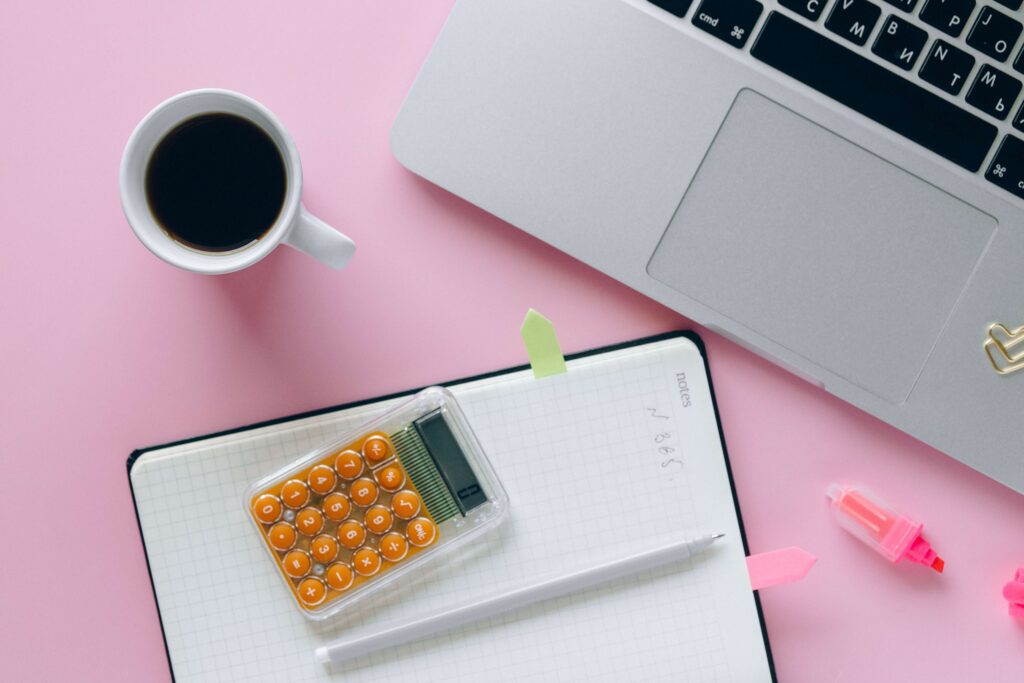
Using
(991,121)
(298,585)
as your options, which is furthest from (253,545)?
(991,121)

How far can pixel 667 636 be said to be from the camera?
2.04 ft

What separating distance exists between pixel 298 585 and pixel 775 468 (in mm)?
377

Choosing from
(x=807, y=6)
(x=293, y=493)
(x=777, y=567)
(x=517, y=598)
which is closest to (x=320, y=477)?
(x=293, y=493)

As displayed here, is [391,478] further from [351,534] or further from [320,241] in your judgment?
[320,241]

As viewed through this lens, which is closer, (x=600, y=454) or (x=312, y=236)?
A: (x=312, y=236)

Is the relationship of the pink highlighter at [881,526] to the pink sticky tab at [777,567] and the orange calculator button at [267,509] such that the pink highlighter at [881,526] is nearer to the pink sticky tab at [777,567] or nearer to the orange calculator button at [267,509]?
the pink sticky tab at [777,567]

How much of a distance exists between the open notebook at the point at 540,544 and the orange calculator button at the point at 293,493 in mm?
28

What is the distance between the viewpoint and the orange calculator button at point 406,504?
23.5 inches

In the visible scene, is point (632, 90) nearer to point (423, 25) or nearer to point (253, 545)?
point (423, 25)

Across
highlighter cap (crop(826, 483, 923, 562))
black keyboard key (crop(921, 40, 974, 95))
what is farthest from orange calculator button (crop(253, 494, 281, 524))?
black keyboard key (crop(921, 40, 974, 95))

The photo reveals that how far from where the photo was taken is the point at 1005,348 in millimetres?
571

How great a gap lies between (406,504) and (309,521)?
0.07 metres

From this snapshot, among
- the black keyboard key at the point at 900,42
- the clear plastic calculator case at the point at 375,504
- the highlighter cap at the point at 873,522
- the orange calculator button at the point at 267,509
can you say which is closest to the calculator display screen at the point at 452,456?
the clear plastic calculator case at the point at 375,504

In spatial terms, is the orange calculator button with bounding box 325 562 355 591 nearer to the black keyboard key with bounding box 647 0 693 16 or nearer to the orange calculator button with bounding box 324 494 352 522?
the orange calculator button with bounding box 324 494 352 522
